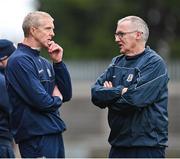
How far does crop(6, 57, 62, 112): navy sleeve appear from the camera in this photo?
8.16 m

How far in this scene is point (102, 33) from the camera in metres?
36.3

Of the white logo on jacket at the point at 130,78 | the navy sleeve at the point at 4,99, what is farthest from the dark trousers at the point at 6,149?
the white logo on jacket at the point at 130,78

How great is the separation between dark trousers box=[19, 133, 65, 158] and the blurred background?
56.2ft

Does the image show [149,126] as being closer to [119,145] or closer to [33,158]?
[119,145]

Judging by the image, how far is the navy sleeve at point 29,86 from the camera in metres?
8.16

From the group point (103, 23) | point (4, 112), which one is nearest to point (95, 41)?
point (103, 23)

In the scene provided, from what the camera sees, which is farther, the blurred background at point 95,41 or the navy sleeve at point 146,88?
the blurred background at point 95,41

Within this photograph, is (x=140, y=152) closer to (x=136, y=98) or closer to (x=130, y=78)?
(x=136, y=98)

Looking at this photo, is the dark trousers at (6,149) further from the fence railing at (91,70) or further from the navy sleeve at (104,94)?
the fence railing at (91,70)

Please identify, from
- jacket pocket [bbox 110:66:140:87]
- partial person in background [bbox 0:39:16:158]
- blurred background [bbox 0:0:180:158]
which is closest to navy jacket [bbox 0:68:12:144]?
partial person in background [bbox 0:39:16:158]

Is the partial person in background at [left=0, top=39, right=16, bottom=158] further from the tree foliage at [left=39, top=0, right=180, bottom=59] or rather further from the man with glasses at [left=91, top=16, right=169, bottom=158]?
A: the tree foliage at [left=39, top=0, right=180, bottom=59]

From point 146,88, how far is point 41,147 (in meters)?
1.13

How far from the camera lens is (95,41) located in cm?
3653

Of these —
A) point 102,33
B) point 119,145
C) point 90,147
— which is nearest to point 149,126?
point 119,145
